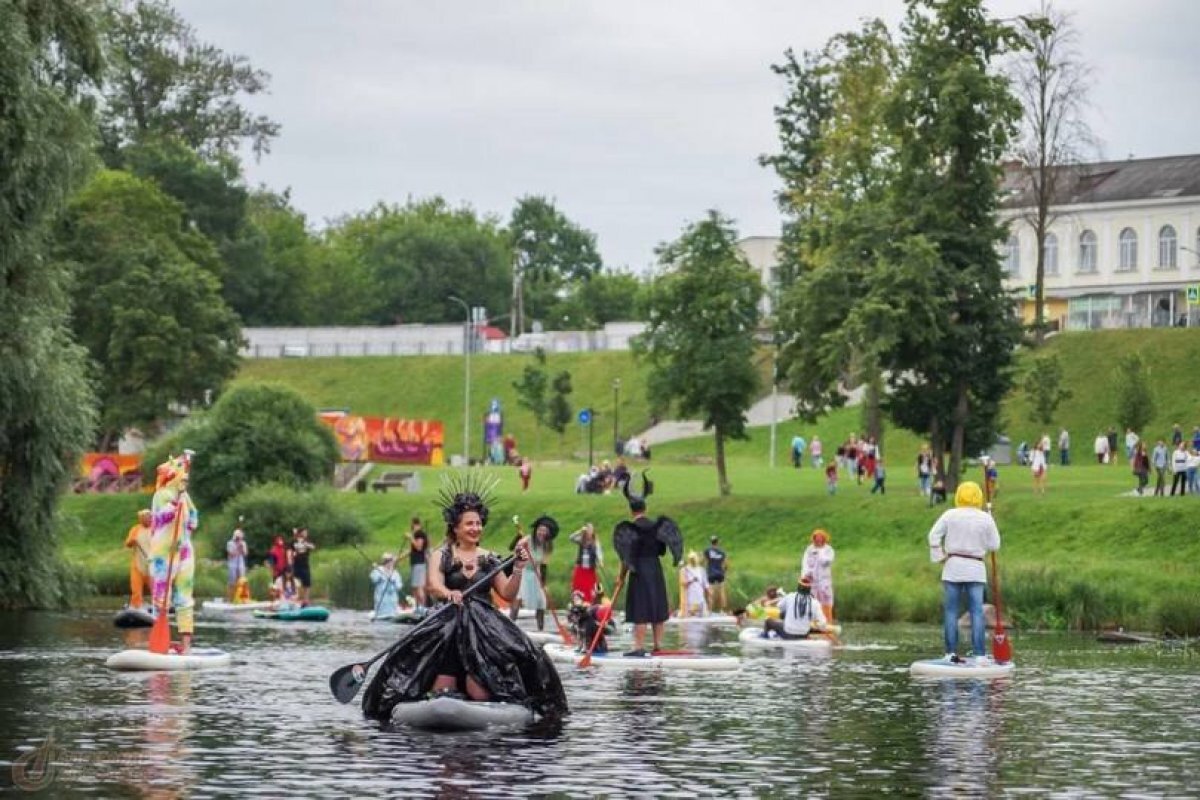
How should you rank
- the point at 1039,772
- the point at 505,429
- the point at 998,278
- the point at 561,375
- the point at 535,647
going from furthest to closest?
the point at 505,429
the point at 561,375
the point at 998,278
the point at 535,647
the point at 1039,772

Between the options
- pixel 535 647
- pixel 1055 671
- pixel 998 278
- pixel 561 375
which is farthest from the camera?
pixel 561 375

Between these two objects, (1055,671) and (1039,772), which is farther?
(1055,671)

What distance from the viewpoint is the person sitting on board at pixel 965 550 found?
29.4 m

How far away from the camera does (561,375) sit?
124m

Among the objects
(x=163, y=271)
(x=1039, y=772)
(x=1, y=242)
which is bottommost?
(x=1039, y=772)

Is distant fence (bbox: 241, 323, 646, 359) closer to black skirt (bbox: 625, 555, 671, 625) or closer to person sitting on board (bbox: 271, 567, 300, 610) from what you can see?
person sitting on board (bbox: 271, 567, 300, 610)

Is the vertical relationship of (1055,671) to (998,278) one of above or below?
below

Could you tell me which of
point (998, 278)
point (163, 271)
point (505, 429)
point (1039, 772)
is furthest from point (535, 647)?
point (505, 429)

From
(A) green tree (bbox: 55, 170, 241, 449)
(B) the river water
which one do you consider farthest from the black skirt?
(A) green tree (bbox: 55, 170, 241, 449)

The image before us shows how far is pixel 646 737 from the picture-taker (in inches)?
841

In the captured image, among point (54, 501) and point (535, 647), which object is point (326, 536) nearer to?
point (54, 501)

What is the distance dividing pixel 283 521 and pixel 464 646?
5363cm

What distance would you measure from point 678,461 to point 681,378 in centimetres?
3506

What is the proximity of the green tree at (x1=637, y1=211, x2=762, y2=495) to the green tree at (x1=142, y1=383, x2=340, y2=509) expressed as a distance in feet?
45.8
